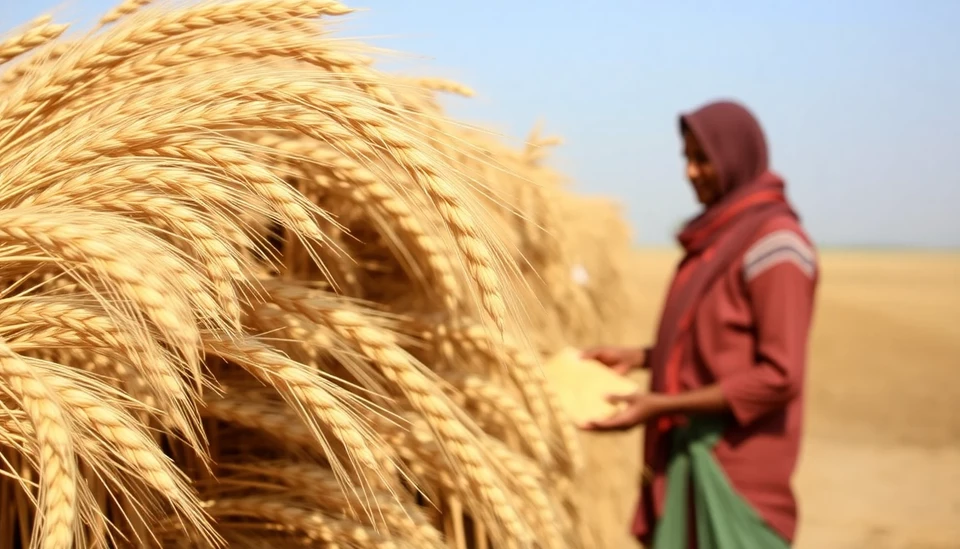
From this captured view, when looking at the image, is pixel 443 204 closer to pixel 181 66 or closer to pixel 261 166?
pixel 261 166

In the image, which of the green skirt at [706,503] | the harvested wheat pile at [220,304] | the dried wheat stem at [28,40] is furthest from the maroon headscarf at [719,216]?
the dried wheat stem at [28,40]

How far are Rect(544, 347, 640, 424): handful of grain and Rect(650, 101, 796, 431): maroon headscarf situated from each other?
222mm

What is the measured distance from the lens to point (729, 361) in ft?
6.82

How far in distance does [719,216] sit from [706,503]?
72cm

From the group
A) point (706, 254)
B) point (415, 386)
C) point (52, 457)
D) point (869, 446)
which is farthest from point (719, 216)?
point (869, 446)

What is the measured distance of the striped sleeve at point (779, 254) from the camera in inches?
79.0

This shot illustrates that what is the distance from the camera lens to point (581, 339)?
417 cm

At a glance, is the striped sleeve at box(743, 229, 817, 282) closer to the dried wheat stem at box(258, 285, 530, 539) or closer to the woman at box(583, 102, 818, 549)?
the woman at box(583, 102, 818, 549)

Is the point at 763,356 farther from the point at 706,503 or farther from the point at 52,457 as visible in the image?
the point at 52,457

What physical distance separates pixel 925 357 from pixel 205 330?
13.1 metres

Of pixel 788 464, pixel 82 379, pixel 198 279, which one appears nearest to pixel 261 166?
pixel 198 279

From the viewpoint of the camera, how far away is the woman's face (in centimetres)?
228

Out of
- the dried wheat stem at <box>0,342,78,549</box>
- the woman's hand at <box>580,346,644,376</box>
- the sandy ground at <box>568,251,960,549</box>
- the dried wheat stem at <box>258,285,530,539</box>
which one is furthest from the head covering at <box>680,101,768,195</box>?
the dried wheat stem at <box>0,342,78,549</box>

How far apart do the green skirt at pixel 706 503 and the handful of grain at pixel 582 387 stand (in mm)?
242
